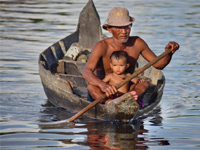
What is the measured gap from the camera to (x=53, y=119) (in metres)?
7.69

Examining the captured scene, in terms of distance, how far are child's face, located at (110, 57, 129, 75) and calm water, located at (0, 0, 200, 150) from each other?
28.3 inches

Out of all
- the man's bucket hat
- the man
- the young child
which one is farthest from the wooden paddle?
the man's bucket hat

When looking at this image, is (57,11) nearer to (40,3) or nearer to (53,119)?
(40,3)

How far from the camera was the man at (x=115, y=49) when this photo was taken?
284 inches

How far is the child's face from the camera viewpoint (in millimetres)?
7145

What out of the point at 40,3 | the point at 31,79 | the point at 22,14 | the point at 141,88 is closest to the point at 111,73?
the point at 141,88

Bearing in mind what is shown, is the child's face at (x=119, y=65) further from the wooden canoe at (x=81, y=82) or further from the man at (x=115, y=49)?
the wooden canoe at (x=81, y=82)

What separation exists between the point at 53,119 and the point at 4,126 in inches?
31.4

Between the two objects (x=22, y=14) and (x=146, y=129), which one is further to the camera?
(x=22, y=14)

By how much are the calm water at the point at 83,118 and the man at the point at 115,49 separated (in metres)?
0.53

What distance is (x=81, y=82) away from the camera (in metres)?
9.02

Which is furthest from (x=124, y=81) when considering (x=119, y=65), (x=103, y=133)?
(x=103, y=133)

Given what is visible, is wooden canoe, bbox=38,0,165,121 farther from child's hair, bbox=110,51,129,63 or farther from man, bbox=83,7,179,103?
child's hair, bbox=110,51,129,63

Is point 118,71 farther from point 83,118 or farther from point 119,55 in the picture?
point 83,118
